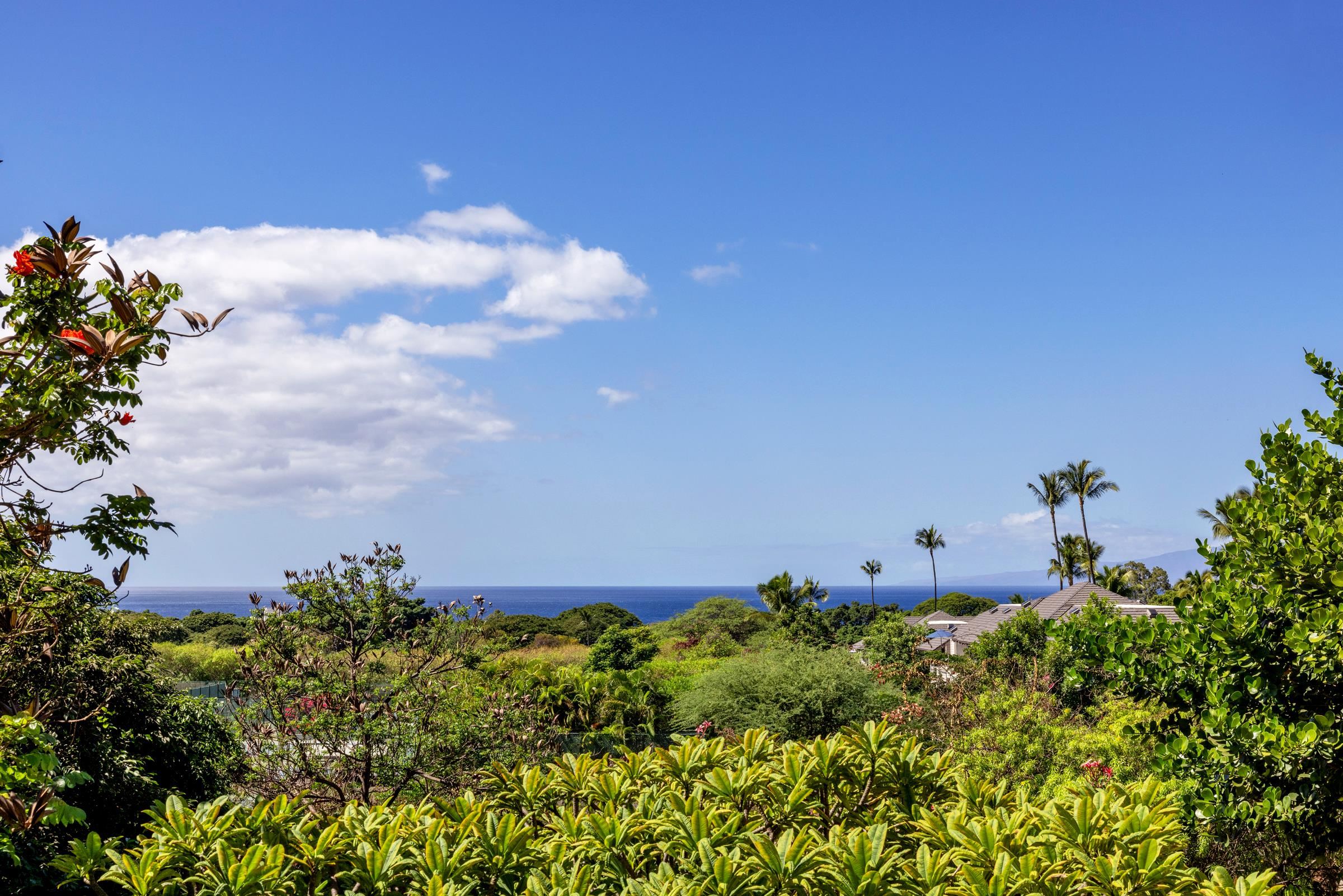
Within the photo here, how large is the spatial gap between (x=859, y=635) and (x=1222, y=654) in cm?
3603

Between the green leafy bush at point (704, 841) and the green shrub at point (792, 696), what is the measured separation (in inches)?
414

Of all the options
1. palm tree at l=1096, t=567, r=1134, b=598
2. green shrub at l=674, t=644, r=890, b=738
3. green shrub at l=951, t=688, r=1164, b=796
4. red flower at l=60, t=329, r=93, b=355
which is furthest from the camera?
palm tree at l=1096, t=567, r=1134, b=598

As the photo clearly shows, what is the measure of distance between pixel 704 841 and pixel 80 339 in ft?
10.2

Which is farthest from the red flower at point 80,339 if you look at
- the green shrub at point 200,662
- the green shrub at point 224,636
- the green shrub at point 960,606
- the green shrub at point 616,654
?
the green shrub at point 960,606

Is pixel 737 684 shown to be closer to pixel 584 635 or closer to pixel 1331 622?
pixel 1331 622

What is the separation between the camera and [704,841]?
327cm

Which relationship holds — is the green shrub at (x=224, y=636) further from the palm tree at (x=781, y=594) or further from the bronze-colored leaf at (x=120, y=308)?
the bronze-colored leaf at (x=120, y=308)

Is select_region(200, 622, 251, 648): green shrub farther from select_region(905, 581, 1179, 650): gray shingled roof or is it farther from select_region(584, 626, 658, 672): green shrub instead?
select_region(905, 581, 1179, 650): gray shingled roof

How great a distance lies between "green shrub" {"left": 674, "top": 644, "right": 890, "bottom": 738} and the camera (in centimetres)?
1459

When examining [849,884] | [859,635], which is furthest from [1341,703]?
[859,635]

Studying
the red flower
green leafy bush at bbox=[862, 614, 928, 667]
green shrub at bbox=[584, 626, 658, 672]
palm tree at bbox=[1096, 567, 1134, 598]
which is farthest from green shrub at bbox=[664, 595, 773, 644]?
the red flower

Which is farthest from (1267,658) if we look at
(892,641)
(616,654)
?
(616,654)

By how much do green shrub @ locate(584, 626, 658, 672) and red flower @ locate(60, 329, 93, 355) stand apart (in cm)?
2334

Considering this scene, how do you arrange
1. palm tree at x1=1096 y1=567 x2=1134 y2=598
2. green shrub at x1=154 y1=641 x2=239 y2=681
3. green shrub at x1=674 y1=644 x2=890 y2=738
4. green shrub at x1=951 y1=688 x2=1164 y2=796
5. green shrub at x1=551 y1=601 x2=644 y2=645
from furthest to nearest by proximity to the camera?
green shrub at x1=551 y1=601 x2=644 y2=645, palm tree at x1=1096 y1=567 x2=1134 y2=598, green shrub at x1=154 y1=641 x2=239 y2=681, green shrub at x1=674 y1=644 x2=890 y2=738, green shrub at x1=951 y1=688 x2=1164 y2=796
